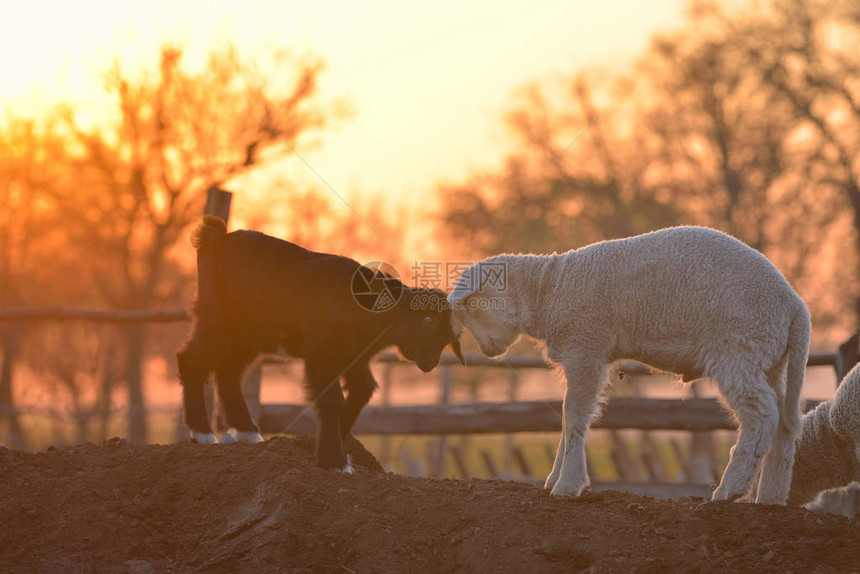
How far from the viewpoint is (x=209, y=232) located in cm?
666

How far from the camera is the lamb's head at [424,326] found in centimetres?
606

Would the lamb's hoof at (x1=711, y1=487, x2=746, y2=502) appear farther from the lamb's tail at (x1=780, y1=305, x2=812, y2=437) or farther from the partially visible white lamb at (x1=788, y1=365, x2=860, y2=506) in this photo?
the partially visible white lamb at (x1=788, y1=365, x2=860, y2=506)

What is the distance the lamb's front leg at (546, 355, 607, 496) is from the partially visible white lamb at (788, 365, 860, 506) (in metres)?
2.04

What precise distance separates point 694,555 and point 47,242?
→ 22.1 meters

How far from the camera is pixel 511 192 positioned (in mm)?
25422

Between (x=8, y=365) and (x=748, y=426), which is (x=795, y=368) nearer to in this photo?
(x=748, y=426)

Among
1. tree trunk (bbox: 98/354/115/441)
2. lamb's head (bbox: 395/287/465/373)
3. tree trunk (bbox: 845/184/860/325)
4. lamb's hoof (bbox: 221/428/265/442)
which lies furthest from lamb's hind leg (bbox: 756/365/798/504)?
tree trunk (bbox: 98/354/115/441)

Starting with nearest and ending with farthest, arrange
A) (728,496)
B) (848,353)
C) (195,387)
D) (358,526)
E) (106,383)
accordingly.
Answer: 1. (358,526)
2. (728,496)
3. (195,387)
4. (848,353)
5. (106,383)

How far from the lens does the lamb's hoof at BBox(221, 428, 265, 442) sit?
661cm

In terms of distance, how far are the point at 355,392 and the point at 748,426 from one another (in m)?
Result: 2.66

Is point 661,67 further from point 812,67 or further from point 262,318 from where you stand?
point 262,318


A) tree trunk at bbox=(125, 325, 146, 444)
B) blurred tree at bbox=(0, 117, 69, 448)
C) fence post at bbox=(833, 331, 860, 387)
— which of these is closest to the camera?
Answer: fence post at bbox=(833, 331, 860, 387)

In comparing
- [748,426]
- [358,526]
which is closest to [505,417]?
[748,426]

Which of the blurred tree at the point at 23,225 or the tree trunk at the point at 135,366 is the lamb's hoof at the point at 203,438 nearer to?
the tree trunk at the point at 135,366
